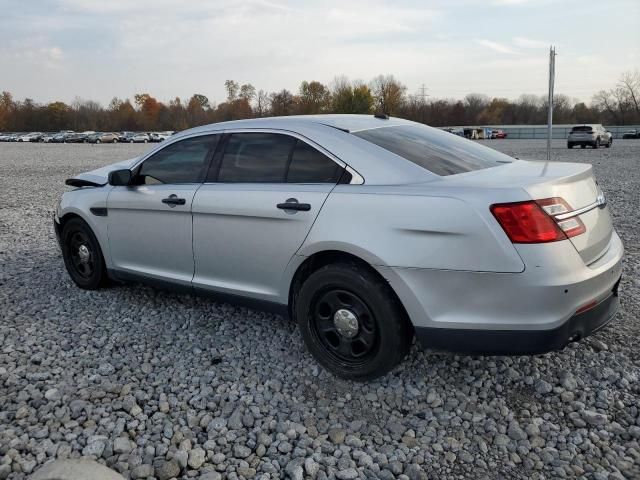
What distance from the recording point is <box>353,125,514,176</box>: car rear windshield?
335 centimetres

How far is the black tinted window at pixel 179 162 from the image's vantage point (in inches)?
164

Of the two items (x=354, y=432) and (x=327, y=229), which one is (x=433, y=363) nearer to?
(x=354, y=432)

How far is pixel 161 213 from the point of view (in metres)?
4.24

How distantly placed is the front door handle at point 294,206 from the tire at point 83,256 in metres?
2.33

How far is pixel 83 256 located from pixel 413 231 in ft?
11.5

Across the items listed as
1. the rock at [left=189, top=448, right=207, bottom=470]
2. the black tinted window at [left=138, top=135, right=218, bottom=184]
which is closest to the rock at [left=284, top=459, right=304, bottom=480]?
the rock at [left=189, top=448, right=207, bottom=470]

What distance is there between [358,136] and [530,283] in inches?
55.6

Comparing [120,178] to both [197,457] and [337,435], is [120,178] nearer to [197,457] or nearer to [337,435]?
[197,457]

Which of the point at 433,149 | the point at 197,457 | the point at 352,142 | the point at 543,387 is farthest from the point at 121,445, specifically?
the point at 433,149

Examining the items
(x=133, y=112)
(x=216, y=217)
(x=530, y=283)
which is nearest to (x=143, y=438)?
(x=216, y=217)

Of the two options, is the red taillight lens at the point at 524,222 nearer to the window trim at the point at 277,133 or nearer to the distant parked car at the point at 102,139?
the window trim at the point at 277,133

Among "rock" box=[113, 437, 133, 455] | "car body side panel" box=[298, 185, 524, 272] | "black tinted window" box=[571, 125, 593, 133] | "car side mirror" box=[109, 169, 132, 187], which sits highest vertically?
"car side mirror" box=[109, 169, 132, 187]

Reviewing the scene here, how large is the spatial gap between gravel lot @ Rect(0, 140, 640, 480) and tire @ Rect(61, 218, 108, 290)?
547 mm

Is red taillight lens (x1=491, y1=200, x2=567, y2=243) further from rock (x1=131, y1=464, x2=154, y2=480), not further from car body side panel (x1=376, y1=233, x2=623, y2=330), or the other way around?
rock (x1=131, y1=464, x2=154, y2=480)
